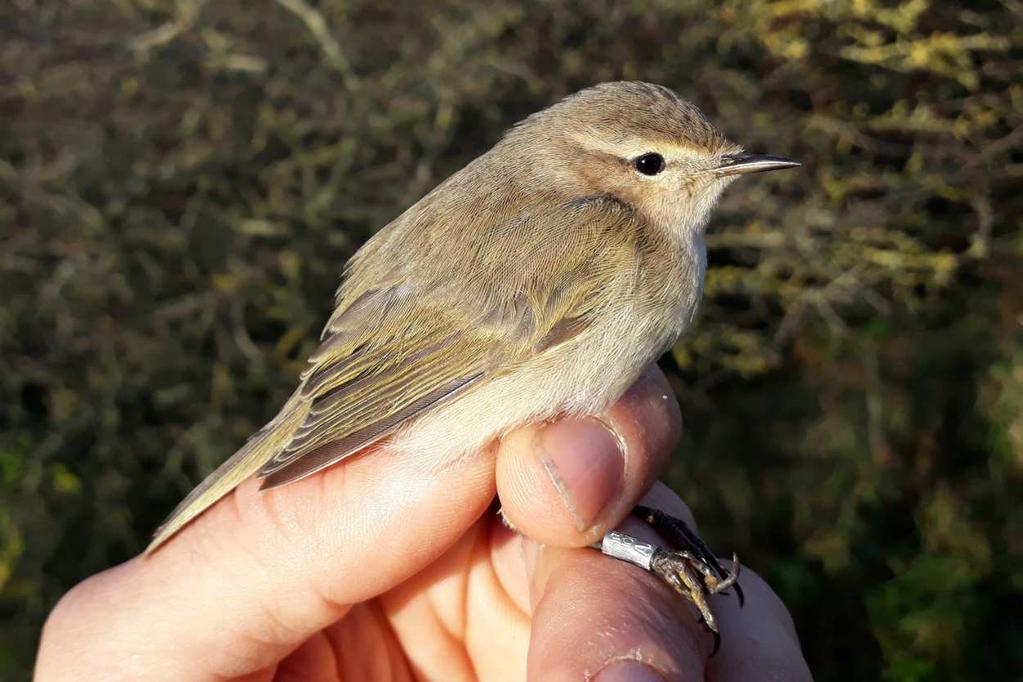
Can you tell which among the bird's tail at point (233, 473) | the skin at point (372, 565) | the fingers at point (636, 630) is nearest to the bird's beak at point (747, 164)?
the skin at point (372, 565)

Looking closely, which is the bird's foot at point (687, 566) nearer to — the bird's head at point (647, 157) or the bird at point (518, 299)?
the bird at point (518, 299)

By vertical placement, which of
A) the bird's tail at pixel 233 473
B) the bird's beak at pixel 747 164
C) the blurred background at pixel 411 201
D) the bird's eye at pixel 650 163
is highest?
the bird's eye at pixel 650 163

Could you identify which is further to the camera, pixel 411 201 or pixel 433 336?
pixel 411 201

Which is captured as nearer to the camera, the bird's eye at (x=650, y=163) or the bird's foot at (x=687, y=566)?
the bird's foot at (x=687, y=566)

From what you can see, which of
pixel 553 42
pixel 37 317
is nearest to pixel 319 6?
pixel 553 42

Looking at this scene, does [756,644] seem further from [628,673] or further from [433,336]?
[433,336]

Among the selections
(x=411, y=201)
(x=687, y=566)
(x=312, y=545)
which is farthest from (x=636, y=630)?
(x=411, y=201)

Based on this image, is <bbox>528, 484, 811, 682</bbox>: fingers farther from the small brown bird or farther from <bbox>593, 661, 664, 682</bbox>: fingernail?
the small brown bird
